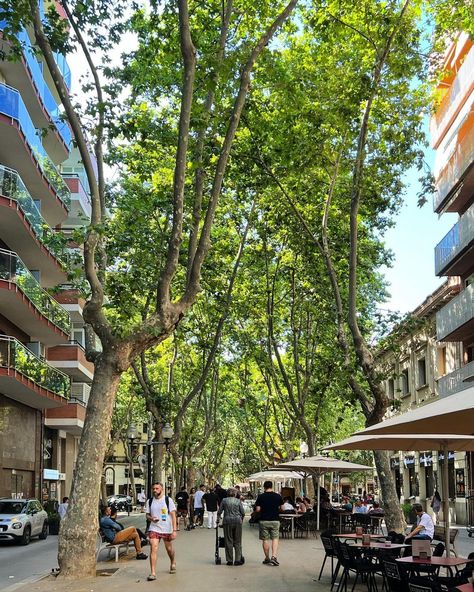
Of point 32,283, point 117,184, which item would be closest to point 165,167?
point 117,184

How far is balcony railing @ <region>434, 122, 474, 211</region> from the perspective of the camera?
2842 centimetres

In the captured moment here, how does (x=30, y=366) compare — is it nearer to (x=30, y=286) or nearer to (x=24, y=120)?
(x=30, y=286)

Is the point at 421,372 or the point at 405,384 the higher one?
the point at 421,372

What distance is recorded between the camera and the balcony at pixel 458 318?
91.0 ft

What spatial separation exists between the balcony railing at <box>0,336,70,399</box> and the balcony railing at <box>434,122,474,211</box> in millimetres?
15578

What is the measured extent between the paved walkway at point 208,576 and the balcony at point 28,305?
10.5 metres

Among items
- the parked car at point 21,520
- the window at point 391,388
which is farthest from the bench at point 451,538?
the window at point 391,388

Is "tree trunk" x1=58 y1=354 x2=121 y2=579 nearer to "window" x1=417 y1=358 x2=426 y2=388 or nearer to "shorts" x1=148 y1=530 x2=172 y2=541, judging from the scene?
"shorts" x1=148 y1=530 x2=172 y2=541

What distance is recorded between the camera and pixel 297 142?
18453mm

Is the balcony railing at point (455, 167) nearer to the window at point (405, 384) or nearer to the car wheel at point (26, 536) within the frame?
the window at point (405, 384)

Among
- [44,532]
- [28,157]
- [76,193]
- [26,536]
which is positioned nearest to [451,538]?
[26,536]

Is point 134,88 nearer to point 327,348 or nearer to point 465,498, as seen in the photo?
point 327,348

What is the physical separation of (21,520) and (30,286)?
323 inches

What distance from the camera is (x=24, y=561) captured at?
59.4 feet
